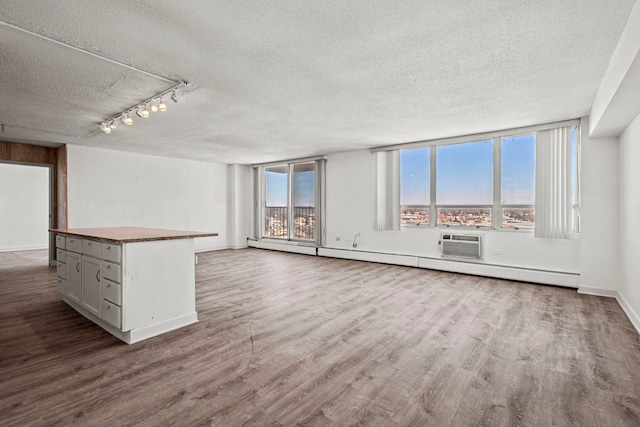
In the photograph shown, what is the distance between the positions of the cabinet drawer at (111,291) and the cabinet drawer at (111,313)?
5cm

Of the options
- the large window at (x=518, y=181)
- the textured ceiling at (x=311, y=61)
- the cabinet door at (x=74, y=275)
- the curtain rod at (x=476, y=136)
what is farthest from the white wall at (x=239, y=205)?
the large window at (x=518, y=181)

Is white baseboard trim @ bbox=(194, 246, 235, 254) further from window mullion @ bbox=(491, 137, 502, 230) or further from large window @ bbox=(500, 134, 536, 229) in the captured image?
large window @ bbox=(500, 134, 536, 229)

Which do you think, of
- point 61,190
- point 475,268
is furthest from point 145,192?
point 475,268

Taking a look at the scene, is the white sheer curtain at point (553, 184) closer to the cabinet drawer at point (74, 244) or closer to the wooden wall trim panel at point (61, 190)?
the cabinet drawer at point (74, 244)

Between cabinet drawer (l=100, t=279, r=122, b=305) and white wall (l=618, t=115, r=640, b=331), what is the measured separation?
15.9 ft

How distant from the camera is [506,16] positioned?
201 cm

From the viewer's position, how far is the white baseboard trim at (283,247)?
7.61 m

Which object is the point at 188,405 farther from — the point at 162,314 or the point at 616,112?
the point at 616,112

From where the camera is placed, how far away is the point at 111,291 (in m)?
2.77


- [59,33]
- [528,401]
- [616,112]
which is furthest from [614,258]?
[59,33]

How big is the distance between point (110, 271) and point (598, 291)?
5905 millimetres

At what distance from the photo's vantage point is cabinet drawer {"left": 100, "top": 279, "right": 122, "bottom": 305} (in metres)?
2.68

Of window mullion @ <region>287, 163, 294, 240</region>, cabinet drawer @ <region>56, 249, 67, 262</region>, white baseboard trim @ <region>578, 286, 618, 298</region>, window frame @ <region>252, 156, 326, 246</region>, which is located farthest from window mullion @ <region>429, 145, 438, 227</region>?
cabinet drawer @ <region>56, 249, 67, 262</region>

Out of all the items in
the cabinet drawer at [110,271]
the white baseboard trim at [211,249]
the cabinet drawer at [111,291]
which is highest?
the cabinet drawer at [110,271]
